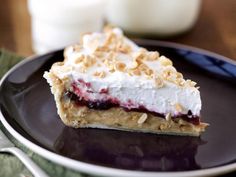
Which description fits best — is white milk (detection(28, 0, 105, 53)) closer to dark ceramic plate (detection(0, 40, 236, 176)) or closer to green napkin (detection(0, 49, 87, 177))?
dark ceramic plate (detection(0, 40, 236, 176))

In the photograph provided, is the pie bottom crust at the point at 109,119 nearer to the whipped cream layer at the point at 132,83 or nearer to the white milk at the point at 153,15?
the whipped cream layer at the point at 132,83

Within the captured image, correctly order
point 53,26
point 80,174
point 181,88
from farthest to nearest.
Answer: point 53,26
point 181,88
point 80,174

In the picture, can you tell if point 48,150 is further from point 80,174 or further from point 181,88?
point 181,88

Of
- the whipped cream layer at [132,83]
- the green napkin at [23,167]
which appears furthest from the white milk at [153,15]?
the green napkin at [23,167]

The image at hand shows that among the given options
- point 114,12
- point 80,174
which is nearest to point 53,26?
point 114,12

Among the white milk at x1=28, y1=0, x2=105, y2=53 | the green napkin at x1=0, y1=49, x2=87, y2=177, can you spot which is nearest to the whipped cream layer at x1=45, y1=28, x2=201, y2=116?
the green napkin at x1=0, y1=49, x2=87, y2=177

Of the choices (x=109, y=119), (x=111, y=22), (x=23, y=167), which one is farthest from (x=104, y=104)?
(x=111, y=22)

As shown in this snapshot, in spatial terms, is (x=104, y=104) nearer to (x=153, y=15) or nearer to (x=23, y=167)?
(x=23, y=167)
